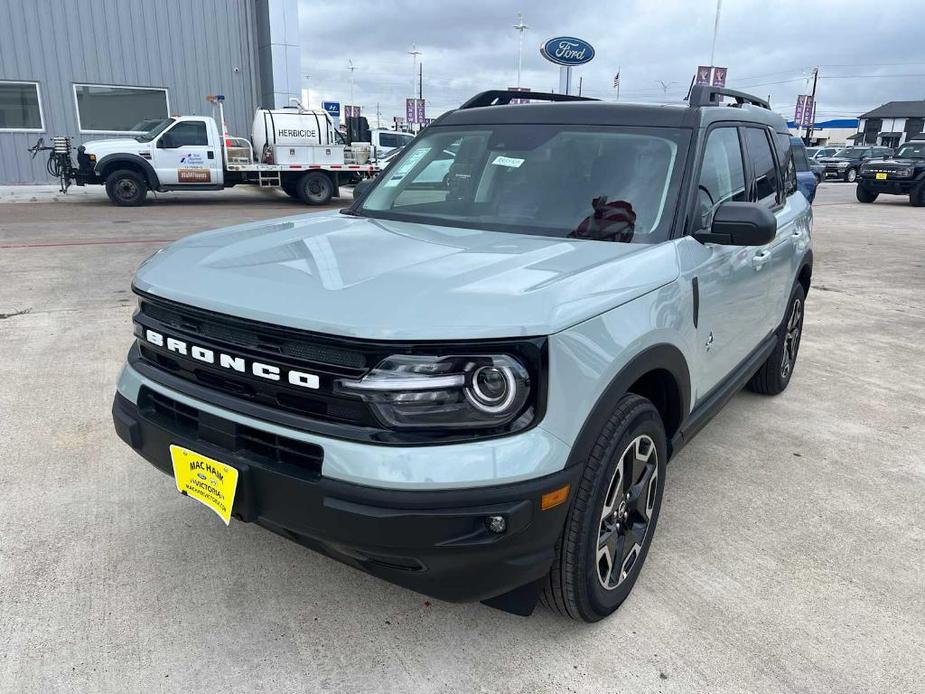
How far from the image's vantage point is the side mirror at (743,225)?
262cm

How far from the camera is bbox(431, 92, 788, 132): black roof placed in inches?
119

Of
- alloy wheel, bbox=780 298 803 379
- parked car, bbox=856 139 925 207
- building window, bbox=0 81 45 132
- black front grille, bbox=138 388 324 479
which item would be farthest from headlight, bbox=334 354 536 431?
parked car, bbox=856 139 925 207

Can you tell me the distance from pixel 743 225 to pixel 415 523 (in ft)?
5.57

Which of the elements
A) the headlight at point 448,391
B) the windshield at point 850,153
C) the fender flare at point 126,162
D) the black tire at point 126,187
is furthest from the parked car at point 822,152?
the headlight at point 448,391

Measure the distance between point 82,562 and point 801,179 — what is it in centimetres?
1130

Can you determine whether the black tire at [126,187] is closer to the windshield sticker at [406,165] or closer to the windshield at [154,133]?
the windshield at [154,133]

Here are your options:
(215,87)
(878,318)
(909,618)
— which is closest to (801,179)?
(878,318)

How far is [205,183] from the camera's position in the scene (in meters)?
16.5

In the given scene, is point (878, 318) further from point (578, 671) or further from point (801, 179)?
point (578, 671)

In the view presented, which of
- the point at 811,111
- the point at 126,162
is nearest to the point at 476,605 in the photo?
Answer: the point at 126,162

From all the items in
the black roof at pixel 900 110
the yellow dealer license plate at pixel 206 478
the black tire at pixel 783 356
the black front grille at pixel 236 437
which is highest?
the black roof at pixel 900 110

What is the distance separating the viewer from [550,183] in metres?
3.04

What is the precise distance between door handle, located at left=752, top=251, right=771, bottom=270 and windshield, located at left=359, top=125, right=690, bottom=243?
77cm

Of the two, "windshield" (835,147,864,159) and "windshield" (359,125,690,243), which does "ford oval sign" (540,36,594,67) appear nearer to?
"windshield" (835,147,864,159)
